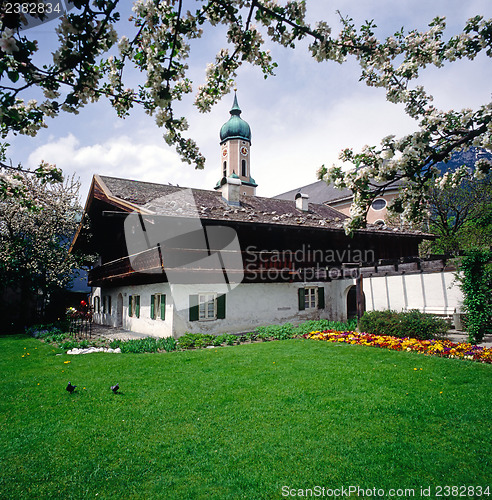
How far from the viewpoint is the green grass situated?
370cm

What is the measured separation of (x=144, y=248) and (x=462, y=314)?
14431mm

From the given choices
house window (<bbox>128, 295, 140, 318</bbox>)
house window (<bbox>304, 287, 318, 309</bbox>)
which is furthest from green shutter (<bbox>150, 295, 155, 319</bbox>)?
house window (<bbox>304, 287, 318, 309</bbox>)

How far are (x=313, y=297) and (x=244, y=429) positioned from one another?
14437mm

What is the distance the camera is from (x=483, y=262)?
35.7 ft

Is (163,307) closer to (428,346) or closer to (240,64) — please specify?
(428,346)

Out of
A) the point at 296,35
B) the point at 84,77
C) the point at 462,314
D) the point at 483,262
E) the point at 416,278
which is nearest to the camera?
the point at 84,77

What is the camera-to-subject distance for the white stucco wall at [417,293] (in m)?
16.9

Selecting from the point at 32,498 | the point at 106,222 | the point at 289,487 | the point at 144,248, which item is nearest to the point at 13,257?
the point at 106,222

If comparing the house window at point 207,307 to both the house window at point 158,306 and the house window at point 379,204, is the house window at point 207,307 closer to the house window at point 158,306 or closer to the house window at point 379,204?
the house window at point 158,306

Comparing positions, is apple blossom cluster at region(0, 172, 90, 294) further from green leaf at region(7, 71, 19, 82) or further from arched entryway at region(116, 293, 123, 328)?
green leaf at region(7, 71, 19, 82)

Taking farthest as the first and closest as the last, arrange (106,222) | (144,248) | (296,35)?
1. (106,222)
2. (144,248)
3. (296,35)

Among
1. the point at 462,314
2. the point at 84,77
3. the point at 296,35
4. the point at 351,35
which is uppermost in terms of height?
the point at 351,35

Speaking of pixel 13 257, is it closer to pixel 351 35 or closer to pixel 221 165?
pixel 351 35

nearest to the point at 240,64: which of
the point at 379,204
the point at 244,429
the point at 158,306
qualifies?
the point at 244,429
